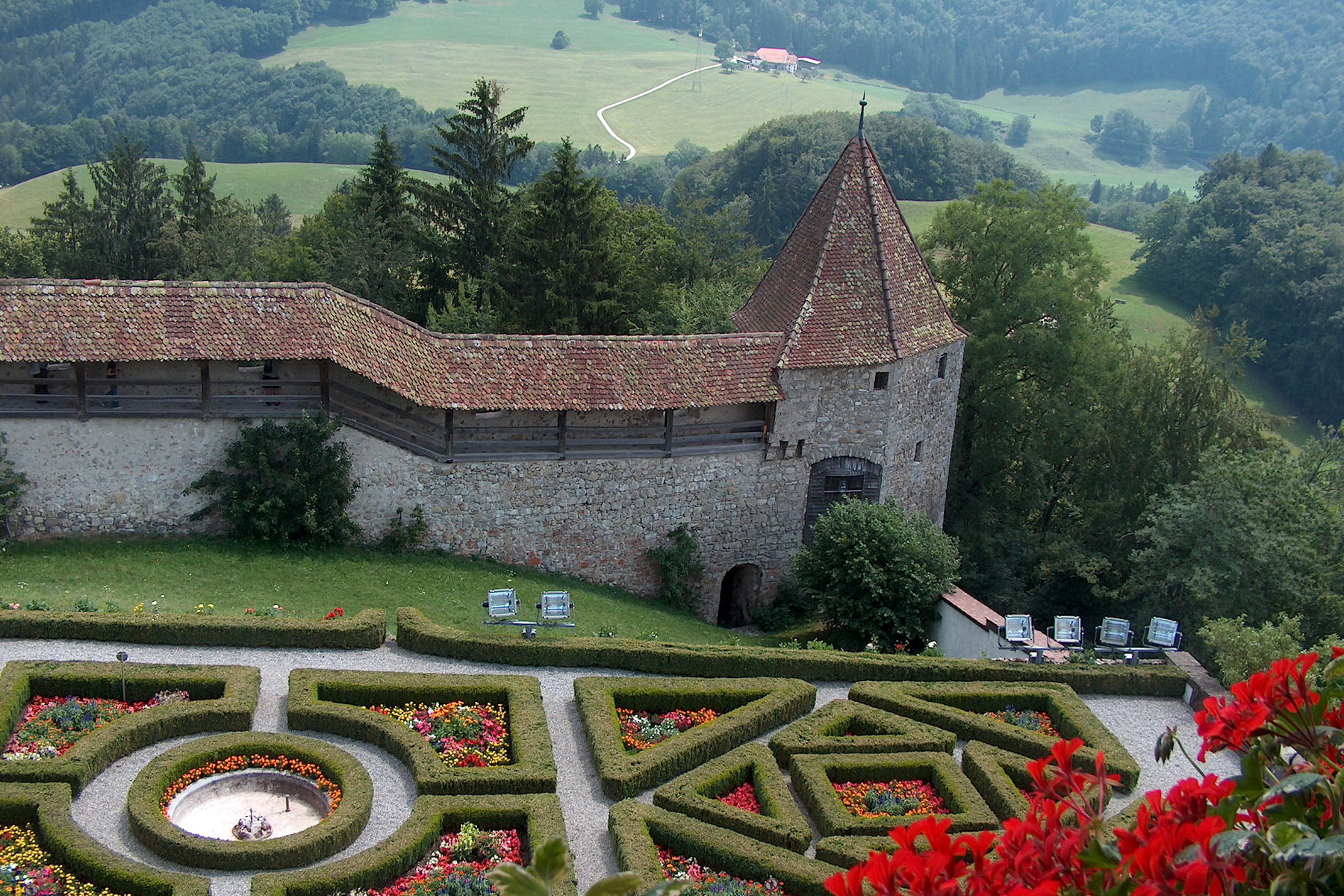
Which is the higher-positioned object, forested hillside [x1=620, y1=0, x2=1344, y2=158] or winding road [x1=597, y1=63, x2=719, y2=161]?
forested hillside [x1=620, y1=0, x2=1344, y2=158]

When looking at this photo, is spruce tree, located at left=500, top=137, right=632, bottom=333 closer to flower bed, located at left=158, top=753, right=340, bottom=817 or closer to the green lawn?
the green lawn

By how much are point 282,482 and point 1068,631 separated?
16.9 meters

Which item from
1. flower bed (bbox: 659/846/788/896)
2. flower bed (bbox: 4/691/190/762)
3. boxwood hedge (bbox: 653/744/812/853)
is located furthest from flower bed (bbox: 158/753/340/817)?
flower bed (bbox: 659/846/788/896)

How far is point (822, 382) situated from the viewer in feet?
103

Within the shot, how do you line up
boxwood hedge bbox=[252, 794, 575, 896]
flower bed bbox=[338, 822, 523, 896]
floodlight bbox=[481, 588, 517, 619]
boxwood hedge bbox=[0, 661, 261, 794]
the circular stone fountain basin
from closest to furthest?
boxwood hedge bbox=[252, 794, 575, 896], flower bed bbox=[338, 822, 523, 896], the circular stone fountain basin, boxwood hedge bbox=[0, 661, 261, 794], floodlight bbox=[481, 588, 517, 619]

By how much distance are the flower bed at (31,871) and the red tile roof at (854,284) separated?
18.4 m

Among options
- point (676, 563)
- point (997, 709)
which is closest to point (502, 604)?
point (676, 563)

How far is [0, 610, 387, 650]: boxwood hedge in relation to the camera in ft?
78.6

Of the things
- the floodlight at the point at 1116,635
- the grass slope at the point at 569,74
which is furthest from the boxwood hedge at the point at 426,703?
the grass slope at the point at 569,74

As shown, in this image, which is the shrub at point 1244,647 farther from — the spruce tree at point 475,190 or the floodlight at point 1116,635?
the spruce tree at point 475,190

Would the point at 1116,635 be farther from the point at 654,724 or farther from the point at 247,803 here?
the point at 247,803

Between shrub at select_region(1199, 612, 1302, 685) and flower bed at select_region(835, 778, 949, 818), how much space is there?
7840 millimetres

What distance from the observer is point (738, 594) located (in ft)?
111

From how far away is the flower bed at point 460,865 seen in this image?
60.1ft
